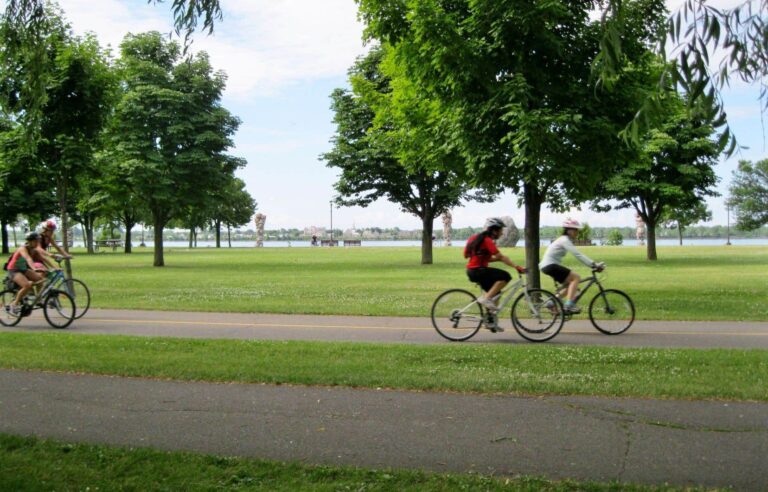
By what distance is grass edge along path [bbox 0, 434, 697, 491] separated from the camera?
394cm

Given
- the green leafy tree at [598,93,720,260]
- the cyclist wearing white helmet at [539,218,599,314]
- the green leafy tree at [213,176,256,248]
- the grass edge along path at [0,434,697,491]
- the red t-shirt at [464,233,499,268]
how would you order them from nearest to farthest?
the grass edge along path at [0,434,697,491] → the red t-shirt at [464,233,499,268] → the cyclist wearing white helmet at [539,218,599,314] → the green leafy tree at [598,93,720,260] → the green leafy tree at [213,176,256,248]

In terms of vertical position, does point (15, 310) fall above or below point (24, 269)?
below

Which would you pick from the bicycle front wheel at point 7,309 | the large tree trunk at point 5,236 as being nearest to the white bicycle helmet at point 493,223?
the bicycle front wheel at point 7,309

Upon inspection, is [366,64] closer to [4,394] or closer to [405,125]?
[405,125]

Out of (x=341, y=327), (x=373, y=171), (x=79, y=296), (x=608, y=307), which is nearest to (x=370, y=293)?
(x=341, y=327)

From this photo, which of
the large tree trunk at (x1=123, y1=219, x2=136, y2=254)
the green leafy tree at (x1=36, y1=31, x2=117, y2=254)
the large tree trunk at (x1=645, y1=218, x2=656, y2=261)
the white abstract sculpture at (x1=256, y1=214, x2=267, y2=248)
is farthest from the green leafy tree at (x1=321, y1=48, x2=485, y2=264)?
the white abstract sculpture at (x1=256, y1=214, x2=267, y2=248)

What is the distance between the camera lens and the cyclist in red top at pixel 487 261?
934 cm

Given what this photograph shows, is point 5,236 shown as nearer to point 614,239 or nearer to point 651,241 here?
point 651,241

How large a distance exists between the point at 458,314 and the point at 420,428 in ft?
14.8

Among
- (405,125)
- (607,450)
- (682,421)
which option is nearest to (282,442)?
(607,450)

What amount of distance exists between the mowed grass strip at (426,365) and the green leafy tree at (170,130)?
2442cm

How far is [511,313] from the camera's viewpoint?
9586 mm

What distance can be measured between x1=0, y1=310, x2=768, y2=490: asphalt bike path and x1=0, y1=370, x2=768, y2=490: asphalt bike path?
0.01 m

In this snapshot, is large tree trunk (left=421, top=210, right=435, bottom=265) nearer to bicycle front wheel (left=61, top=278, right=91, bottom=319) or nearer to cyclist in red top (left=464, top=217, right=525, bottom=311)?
bicycle front wheel (left=61, top=278, right=91, bottom=319)
